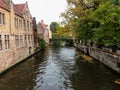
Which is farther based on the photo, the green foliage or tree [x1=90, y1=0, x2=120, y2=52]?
the green foliage

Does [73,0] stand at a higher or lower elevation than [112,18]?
higher

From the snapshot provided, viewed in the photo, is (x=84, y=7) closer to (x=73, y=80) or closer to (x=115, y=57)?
(x=115, y=57)

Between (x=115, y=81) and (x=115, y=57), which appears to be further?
(x=115, y=57)

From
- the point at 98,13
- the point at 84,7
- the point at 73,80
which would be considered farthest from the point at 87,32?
the point at 73,80

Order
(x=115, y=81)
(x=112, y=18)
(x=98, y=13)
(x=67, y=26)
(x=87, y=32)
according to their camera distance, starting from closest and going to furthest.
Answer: (x=115, y=81)
(x=112, y=18)
(x=98, y=13)
(x=87, y=32)
(x=67, y=26)

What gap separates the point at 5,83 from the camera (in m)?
15.1

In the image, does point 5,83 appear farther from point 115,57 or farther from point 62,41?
point 62,41

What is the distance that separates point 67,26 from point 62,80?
21.2 metres

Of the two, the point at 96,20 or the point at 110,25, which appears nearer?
the point at 110,25

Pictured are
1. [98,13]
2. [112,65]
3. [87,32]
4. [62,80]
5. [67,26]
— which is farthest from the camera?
[67,26]

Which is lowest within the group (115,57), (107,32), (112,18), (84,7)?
(115,57)

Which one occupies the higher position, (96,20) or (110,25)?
(96,20)

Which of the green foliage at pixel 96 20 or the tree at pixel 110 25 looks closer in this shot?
the tree at pixel 110 25

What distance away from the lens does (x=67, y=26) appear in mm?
36188
